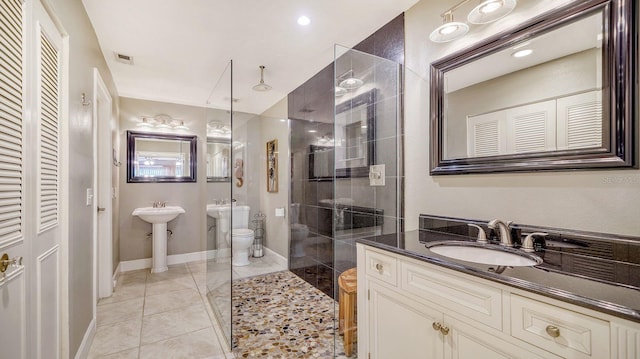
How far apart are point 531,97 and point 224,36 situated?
89.1 inches

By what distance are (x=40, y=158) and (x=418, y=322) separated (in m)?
1.89

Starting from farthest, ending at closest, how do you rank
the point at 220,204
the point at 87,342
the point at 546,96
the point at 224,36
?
the point at 220,204
the point at 224,36
the point at 87,342
the point at 546,96

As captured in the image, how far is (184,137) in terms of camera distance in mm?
4230

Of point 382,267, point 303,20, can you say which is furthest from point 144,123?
point 382,267

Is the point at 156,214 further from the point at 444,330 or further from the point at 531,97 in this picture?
the point at 531,97

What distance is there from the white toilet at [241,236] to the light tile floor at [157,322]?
1.74 ft

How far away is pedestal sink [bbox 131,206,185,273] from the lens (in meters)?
3.66

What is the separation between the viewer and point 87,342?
2.02 metres

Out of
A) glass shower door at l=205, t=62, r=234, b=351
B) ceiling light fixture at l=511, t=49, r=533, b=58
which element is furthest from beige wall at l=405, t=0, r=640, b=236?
glass shower door at l=205, t=62, r=234, b=351

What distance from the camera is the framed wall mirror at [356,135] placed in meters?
2.24

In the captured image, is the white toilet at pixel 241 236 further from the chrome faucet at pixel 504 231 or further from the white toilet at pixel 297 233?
the chrome faucet at pixel 504 231

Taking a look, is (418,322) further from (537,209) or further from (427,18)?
(427,18)

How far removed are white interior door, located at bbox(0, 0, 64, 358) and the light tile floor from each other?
68 centimetres

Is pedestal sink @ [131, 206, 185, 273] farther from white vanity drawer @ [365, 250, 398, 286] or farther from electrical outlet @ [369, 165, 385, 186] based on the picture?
white vanity drawer @ [365, 250, 398, 286]
